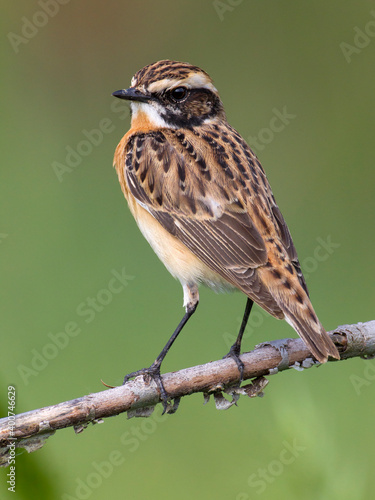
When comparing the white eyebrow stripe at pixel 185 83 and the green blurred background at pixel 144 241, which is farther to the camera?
the green blurred background at pixel 144 241

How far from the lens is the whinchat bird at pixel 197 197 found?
15.0ft

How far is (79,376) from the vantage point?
5.97m

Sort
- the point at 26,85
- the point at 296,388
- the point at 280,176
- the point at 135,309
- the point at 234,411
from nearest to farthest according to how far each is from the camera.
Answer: the point at 296,388
the point at 234,411
the point at 135,309
the point at 280,176
the point at 26,85

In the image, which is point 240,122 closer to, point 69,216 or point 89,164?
→ point 89,164

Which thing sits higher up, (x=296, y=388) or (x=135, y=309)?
(x=296, y=388)

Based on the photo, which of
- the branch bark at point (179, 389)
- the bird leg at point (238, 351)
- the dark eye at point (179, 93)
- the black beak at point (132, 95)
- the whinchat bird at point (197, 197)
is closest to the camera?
the branch bark at point (179, 389)

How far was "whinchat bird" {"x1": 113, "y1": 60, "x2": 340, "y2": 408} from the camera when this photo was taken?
4562 millimetres

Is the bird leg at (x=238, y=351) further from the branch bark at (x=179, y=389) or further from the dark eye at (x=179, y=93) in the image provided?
the dark eye at (x=179, y=93)

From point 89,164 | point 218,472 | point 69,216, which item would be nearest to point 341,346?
point 218,472

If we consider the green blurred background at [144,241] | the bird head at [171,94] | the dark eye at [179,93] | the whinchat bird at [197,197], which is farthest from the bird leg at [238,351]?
the dark eye at [179,93]

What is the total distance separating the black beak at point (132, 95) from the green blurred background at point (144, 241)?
2213 millimetres

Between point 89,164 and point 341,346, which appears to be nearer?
point 341,346

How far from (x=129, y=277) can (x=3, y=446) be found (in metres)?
4.11

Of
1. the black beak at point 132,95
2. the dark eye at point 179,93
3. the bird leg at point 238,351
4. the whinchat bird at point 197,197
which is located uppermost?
the black beak at point 132,95
